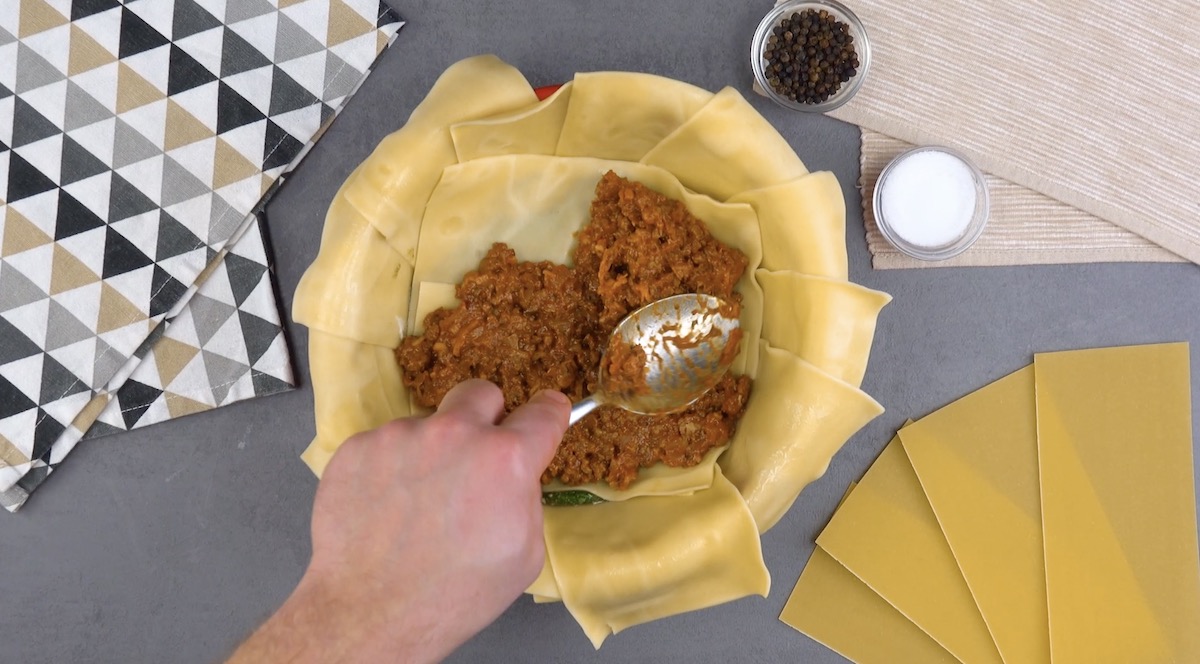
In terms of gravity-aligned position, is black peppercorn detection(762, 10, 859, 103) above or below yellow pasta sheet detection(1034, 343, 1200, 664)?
above

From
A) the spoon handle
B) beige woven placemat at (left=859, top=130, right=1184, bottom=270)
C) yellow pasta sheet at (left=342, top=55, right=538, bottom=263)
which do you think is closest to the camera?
the spoon handle

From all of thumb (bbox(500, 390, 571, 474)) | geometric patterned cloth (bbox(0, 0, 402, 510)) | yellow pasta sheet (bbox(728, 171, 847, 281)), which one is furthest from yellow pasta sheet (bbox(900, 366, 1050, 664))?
geometric patterned cloth (bbox(0, 0, 402, 510))

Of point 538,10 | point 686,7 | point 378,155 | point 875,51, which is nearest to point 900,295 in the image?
point 875,51

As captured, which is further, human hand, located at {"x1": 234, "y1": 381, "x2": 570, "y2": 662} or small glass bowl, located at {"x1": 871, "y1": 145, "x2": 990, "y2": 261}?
small glass bowl, located at {"x1": 871, "y1": 145, "x2": 990, "y2": 261}

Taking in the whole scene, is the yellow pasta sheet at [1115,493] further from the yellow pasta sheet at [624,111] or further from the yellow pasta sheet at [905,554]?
the yellow pasta sheet at [624,111]

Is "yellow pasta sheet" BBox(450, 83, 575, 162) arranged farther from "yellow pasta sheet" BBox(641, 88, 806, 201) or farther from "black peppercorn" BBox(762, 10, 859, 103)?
"black peppercorn" BBox(762, 10, 859, 103)

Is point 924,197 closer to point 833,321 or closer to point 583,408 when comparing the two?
point 833,321
